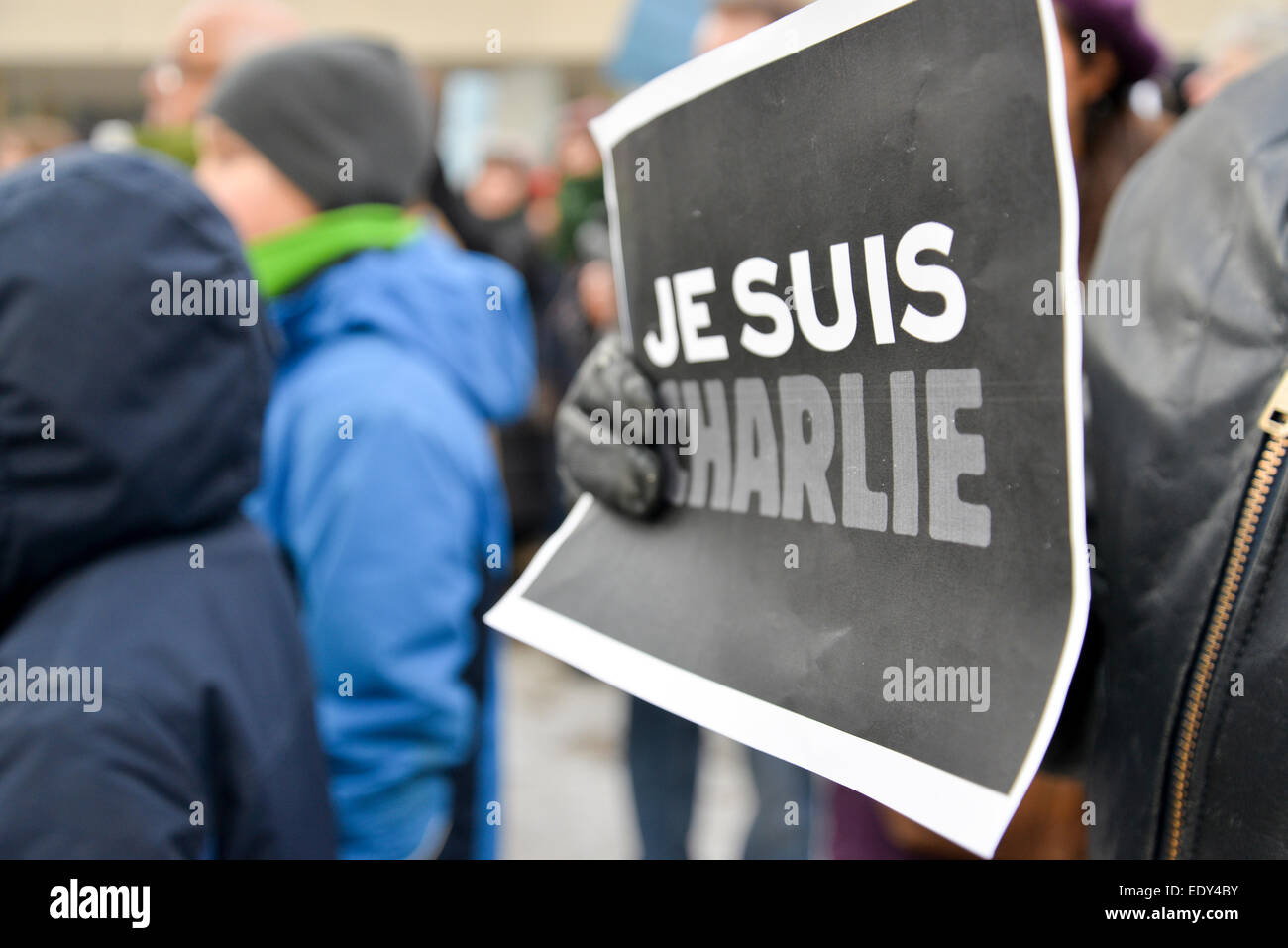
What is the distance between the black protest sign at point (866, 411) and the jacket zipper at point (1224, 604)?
20 centimetres

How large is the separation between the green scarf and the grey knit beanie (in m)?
0.08

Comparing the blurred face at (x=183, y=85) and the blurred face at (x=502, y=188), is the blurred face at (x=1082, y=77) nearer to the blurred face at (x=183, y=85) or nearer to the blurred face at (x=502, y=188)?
the blurred face at (x=183, y=85)

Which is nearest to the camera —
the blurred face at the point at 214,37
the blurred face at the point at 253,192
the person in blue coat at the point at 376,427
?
the person in blue coat at the point at 376,427

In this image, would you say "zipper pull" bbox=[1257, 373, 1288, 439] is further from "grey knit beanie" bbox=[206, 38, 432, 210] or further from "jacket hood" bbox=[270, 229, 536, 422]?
"grey knit beanie" bbox=[206, 38, 432, 210]

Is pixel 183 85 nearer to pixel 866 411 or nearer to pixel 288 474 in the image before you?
pixel 288 474

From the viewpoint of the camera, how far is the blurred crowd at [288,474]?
0.87 metres

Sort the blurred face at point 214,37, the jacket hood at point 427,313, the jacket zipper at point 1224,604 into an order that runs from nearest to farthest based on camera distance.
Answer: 1. the jacket zipper at point 1224,604
2. the jacket hood at point 427,313
3. the blurred face at point 214,37

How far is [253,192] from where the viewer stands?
1.77m

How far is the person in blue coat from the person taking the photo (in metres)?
1.44

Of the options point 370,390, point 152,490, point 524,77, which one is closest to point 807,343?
point 152,490

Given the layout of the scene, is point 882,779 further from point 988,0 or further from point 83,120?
point 83,120

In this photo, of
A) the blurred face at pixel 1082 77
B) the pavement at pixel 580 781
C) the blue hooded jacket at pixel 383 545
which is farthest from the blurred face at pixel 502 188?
the blurred face at pixel 1082 77

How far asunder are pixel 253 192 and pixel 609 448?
4.10ft

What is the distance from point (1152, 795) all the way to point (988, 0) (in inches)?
21.8
